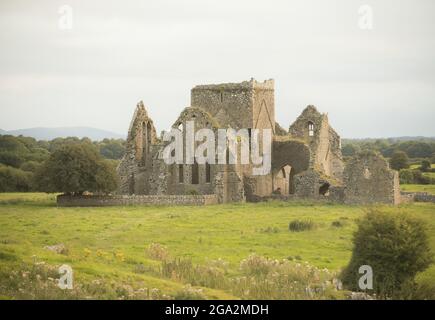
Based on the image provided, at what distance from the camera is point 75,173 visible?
48.7m

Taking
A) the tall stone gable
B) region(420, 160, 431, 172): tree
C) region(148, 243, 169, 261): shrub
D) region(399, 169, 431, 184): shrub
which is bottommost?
region(148, 243, 169, 261): shrub

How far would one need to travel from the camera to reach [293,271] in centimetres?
2703

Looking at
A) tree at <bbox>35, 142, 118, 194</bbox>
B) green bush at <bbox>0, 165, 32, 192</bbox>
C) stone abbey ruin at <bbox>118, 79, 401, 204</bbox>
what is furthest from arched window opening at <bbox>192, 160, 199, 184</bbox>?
green bush at <bbox>0, 165, 32, 192</bbox>

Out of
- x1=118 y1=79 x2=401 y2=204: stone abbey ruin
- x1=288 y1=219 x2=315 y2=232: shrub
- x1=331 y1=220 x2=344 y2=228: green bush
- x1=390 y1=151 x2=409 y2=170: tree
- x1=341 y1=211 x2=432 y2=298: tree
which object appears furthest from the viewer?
x1=390 y1=151 x2=409 y2=170: tree

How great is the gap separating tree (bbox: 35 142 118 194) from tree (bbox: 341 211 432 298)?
24225mm

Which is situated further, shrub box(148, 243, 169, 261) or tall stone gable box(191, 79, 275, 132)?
tall stone gable box(191, 79, 275, 132)

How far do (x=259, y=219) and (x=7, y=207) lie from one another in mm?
13172

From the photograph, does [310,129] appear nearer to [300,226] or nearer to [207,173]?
[207,173]

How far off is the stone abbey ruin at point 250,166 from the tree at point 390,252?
22040 millimetres

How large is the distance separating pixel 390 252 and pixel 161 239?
10.6 meters

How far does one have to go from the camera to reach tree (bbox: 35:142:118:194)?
48844 mm

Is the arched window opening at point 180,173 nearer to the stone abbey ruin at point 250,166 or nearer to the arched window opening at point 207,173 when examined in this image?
the stone abbey ruin at point 250,166

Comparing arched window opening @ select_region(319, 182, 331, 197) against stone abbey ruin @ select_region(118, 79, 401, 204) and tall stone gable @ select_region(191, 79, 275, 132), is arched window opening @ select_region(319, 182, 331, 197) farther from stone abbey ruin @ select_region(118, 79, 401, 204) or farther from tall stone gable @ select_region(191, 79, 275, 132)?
tall stone gable @ select_region(191, 79, 275, 132)

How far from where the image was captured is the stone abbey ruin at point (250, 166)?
1966 inches
